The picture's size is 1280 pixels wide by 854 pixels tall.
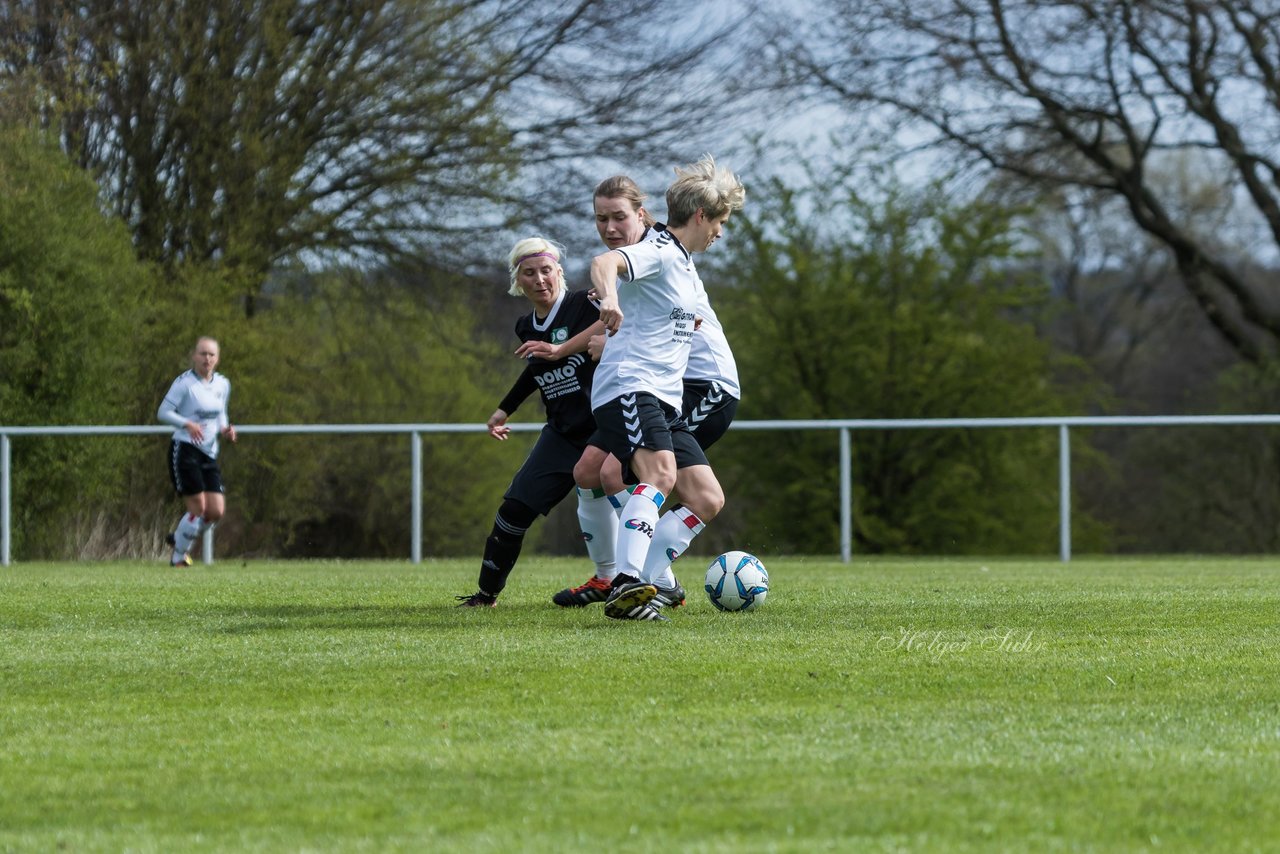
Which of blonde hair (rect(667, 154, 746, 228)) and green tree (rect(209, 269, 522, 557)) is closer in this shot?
blonde hair (rect(667, 154, 746, 228))

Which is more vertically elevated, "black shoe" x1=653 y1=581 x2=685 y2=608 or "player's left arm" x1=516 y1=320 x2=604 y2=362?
"player's left arm" x1=516 y1=320 x2=604 y2=362

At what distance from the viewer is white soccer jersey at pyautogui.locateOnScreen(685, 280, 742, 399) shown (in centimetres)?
697

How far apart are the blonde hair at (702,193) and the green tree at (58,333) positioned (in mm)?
10238

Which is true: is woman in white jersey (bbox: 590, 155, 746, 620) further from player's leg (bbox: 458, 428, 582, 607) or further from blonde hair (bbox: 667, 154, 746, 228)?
player's leg (bbox: 458, 428, 582, 607)

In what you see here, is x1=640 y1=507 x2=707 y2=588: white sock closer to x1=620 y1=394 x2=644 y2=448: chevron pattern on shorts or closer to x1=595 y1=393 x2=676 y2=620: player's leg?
x1=595 y1=393 x2=676 y2=620: player's leg

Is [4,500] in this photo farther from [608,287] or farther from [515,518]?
[608,287]

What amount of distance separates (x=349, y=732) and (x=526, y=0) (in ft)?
59.1

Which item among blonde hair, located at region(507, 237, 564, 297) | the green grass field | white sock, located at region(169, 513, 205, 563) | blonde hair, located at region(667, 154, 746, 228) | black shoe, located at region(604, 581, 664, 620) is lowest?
white sock, located at region(169, 513, 205, 563)

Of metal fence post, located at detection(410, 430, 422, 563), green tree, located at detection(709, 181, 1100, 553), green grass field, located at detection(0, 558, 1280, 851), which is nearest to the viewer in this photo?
green grass field, located at detection(0, 558, 1280, 851)

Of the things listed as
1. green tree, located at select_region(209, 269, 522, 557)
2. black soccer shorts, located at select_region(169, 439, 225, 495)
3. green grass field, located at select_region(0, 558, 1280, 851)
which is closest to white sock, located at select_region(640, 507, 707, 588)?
green grass field, located at select_region(0, 558, 1280, 851)

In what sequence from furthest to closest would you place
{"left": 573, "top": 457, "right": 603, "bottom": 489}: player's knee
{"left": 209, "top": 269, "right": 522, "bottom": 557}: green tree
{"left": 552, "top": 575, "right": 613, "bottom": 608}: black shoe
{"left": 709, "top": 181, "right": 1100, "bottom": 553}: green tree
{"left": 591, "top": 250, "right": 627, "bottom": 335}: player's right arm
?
{"left": 709, "top": 181, "right": 1100, "bottom": 553}: green tree
{"left": 209, "top": 269, "right": 522, "bottom": 557}: green tree
{"left": 552, "top": 575, "right": 613, "bottom": 608}: black shoe
{"left": 573, "top": 457, "right": 603, "bottom": 489}: player's knee
{"left": 591, "top": 250, "right": 627, "bottom": 335}: player's right arm

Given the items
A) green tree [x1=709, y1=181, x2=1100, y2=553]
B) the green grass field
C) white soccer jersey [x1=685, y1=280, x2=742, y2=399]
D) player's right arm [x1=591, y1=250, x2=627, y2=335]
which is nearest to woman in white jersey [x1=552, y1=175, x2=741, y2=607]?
white soccer jersey [x1=685, y1=280, x2=742, y2=399]

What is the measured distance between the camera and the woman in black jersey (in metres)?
7.00

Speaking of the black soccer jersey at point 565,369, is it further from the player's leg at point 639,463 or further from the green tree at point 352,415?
the green tree at point 352,415
